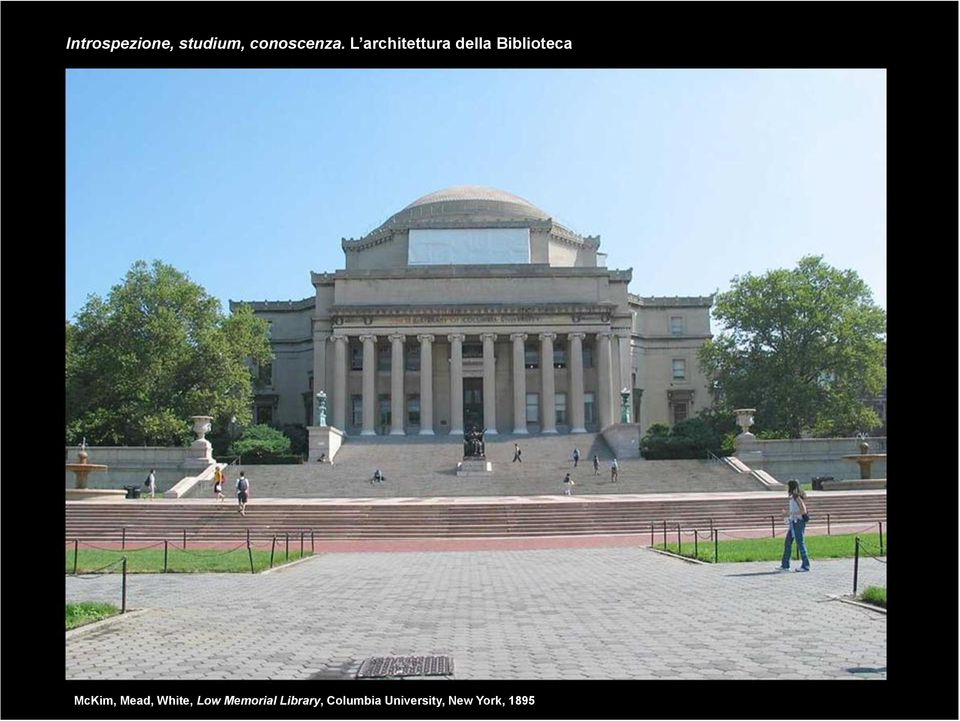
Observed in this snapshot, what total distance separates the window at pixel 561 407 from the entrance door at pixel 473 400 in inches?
243

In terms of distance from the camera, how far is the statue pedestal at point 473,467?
47.3 m

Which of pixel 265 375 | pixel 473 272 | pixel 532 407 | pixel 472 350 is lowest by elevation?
pixel 532 407

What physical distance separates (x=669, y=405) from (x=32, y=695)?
7752 cm

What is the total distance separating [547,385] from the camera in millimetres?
65500

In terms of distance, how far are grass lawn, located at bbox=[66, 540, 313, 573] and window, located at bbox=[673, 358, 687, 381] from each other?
60.7 m

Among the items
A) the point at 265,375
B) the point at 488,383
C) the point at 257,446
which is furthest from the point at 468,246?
the point at 257,446

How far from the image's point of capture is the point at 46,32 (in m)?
4.95

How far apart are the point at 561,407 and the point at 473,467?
21835 millimetres

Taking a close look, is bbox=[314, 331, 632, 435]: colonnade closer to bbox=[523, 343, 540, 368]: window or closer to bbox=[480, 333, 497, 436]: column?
bbox=[480, 333, 497, 436]: column

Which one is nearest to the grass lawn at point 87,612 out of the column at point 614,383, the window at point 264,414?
the column at point 614,383

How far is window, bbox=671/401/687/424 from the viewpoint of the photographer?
7869cm

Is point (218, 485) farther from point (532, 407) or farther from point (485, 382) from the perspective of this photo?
point (532, 407)

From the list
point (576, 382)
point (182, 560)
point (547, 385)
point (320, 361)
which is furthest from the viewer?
point (320, 361)

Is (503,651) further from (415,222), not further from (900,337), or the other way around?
(415,222)
